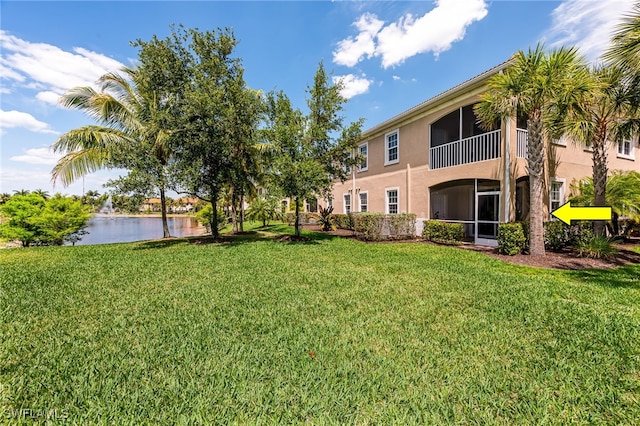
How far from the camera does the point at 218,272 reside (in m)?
6.82

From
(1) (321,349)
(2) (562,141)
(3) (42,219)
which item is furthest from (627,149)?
(3) (42,219)

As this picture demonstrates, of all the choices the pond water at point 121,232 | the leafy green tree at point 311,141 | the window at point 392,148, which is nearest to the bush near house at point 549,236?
the leafy green tree at point 311,141

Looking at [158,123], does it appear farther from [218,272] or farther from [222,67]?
[218,272]

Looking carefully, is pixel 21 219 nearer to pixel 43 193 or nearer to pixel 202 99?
pixel 43 193

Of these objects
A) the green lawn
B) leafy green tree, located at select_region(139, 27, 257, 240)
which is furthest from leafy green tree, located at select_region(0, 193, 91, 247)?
the green lawn

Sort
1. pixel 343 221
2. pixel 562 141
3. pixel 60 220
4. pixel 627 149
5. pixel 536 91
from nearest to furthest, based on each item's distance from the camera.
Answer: pixel 536 91 → pixel 562 141 → pixel 60 220 → pixel 627 149 → pixel 343 221

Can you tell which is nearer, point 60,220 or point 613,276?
point 613,276

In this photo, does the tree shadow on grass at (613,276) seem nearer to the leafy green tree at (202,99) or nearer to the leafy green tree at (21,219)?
the leafy green tree at (202,99)

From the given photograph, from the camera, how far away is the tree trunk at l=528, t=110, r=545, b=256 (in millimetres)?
8516

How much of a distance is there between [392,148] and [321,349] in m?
14.7

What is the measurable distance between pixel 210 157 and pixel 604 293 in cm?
1222

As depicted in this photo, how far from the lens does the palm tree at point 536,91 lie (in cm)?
774

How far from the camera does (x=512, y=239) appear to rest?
29.6 feet

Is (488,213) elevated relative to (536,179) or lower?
lower
